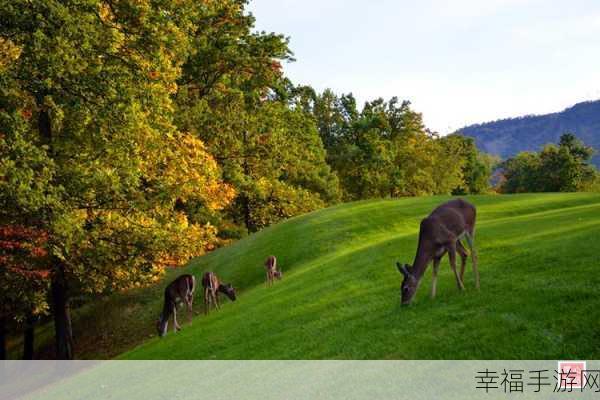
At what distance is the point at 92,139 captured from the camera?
997 inches

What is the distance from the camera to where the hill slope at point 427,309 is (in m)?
11.1

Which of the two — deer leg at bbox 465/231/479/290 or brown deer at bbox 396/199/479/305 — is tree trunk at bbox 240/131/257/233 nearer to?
brown deer at bbox 396/199/479/305

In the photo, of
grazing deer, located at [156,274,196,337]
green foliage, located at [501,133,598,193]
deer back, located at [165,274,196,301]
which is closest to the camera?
grazing deer, located at [156,274,196,337]

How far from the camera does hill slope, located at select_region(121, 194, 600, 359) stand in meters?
11.1

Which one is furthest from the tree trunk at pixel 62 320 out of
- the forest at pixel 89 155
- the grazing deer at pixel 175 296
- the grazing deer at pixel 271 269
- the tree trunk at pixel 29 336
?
the grazing deer at pixel 271 269

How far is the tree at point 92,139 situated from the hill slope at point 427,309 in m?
5.25

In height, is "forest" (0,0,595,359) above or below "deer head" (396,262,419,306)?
above

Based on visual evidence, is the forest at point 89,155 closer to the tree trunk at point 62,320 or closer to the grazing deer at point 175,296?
the tree trunk at point 62,320

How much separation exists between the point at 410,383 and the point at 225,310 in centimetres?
1561

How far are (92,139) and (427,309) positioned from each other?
17.9 meters

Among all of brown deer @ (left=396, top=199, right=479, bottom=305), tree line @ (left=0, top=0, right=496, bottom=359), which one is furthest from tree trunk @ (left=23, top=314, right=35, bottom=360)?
brown deer @ (left=396, top=199, right=479, bottom=305)

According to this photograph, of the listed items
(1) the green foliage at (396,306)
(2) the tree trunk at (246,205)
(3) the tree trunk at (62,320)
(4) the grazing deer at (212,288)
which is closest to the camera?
(1) the green foliage at (396,306)

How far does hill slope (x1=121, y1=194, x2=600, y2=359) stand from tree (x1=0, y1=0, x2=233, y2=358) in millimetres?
5254

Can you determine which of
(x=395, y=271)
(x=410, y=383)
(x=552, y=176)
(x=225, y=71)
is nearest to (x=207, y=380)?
(x=410, y=383)
